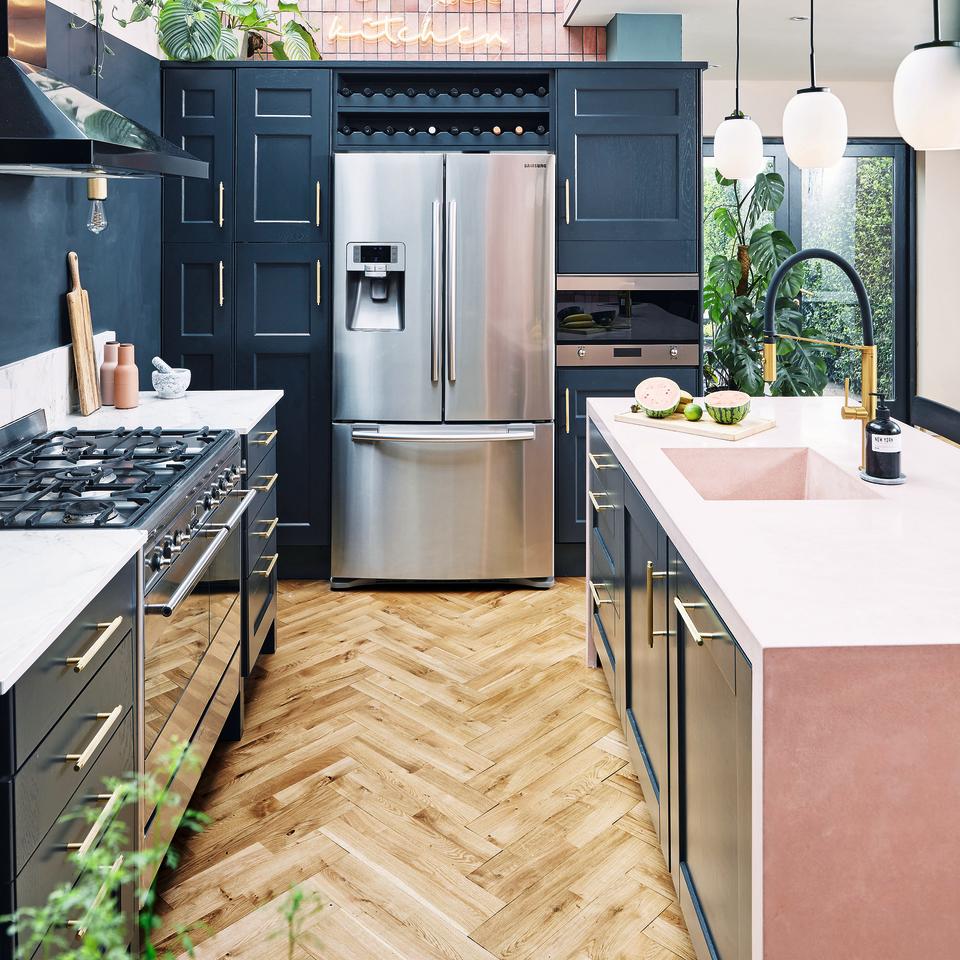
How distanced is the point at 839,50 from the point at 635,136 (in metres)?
1.92

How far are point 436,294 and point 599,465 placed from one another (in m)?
1.44

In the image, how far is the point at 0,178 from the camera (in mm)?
2672

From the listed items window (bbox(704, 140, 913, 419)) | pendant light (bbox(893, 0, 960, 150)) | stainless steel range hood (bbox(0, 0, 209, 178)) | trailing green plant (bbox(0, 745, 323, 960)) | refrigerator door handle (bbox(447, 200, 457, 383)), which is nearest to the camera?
trailing green plant (bbox(0, 745, 323, 960))

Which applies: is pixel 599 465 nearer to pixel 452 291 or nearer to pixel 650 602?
pixel 650 602

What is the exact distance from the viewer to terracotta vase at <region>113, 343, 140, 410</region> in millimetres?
3260

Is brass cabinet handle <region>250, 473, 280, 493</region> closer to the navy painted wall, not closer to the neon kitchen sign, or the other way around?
the navy painted wall

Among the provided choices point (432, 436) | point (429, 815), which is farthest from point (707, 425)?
point (432, 436)

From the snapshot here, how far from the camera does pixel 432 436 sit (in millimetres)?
4215

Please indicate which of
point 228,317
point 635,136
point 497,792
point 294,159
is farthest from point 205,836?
point 635,136

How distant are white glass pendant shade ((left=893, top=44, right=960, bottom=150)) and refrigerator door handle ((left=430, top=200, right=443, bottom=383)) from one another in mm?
2538

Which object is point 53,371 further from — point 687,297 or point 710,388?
point 710,388

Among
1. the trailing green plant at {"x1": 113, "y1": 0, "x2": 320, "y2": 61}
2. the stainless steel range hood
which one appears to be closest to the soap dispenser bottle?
the stainless steel range hood

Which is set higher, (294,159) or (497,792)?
(294,159)

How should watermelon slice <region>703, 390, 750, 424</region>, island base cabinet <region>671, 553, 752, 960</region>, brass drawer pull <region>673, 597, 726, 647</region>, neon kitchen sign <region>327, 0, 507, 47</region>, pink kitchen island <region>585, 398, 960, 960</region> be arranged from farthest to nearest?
1. neon kitchen sign <region>327, 0, 507, 47</region>
2. watermelon slice <region>703, 390, 750, 424</region>
3. brass drawer pull <region>673, 597, 726, 647</region>
4. island base cabinet <region>671, 553, 752, 960</region>
5. pink kitchen island <region>585, 398, 960, 960</region>
